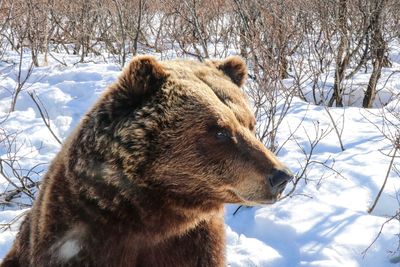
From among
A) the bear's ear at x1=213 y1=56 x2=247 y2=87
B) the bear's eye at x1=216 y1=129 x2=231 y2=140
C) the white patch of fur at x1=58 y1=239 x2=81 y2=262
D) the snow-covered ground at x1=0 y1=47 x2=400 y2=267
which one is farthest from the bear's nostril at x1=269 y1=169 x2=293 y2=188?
the snow-covered ground at x1=0 y1=47 x2=400 y2=267

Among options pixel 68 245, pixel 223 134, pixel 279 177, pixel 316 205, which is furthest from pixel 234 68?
pixel 316 205

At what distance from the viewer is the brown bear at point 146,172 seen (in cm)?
215

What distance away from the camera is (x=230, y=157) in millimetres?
2232

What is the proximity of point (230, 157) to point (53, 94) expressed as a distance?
6.76m

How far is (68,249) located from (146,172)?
473mm

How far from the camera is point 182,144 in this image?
2.20m

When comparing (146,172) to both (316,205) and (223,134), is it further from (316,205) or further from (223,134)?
(316,205)

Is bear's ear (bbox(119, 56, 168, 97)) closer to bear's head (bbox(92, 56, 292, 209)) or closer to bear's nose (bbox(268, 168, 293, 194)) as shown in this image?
bear's head (bbox(92, 56, 292, 209))

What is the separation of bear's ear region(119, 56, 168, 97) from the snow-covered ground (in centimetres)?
233

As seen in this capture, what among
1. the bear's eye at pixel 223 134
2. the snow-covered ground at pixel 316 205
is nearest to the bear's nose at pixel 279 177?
the bear's eye at pixel 223 134

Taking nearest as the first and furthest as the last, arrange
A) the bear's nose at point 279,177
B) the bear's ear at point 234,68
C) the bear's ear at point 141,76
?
1. the bear's nose at point 279,177
2. the bear's ear at point 141,76
3. the bear's ear at point 234,68

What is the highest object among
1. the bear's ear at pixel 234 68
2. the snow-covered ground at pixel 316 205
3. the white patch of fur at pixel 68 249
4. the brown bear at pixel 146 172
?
the bear's ear at pixel 234 68

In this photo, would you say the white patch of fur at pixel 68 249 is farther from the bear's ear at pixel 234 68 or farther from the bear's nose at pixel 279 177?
the bear's ear at pixel 234 68

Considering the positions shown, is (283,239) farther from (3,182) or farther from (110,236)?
(3,182)
